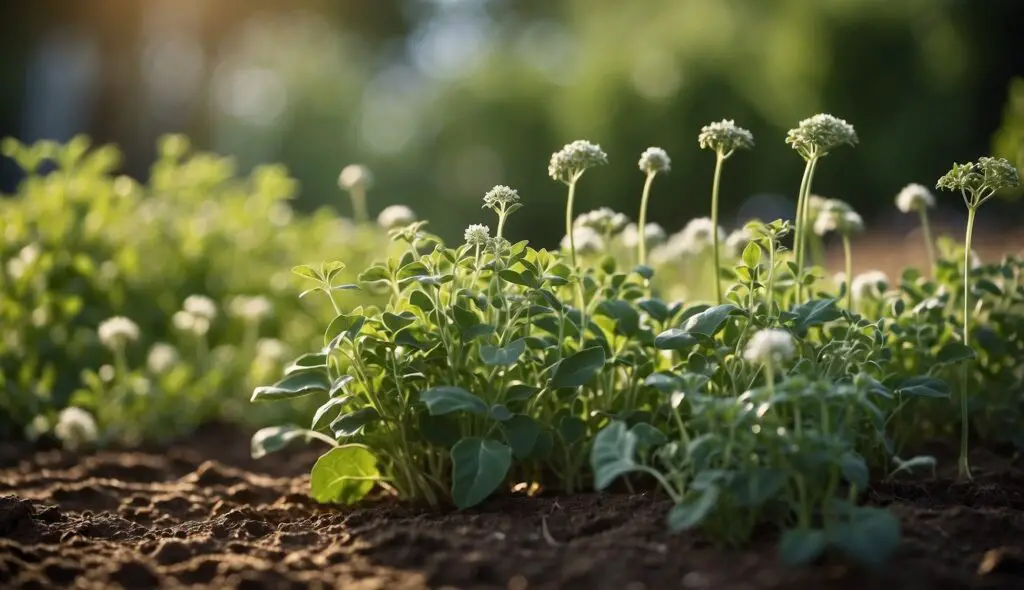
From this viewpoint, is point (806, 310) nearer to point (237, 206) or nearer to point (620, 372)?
point (620, 372)

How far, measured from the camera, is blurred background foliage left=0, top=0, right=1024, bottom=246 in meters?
6.61

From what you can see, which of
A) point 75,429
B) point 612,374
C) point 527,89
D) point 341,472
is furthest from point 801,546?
point 527,89

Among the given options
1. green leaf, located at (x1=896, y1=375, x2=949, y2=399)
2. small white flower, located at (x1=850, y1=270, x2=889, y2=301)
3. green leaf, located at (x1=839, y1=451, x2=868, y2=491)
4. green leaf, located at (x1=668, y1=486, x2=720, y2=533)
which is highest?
small white flower, located at (x1=850, y1=270, x2=889, y2=301)

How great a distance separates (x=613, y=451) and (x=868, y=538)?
1.33 ft

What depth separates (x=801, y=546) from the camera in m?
1.50

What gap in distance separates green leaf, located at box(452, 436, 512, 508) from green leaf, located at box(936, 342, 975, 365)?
1.00 metres

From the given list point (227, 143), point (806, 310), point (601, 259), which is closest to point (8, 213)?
point (601, 259)

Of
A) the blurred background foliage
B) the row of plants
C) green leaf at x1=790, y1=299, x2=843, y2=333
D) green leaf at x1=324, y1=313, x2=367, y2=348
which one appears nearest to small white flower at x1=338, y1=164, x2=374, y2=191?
the row of plants

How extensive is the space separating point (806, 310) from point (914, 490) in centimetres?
49

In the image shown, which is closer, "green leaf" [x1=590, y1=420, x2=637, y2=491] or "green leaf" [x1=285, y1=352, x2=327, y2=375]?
"green leaf" [x1=590, y1=420, x2=637, y2=491]

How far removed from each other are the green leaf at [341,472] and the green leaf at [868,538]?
102 centimetres

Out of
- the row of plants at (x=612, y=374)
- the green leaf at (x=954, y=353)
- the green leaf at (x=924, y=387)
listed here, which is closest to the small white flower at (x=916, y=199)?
the row of plants at (x=612, y=374)

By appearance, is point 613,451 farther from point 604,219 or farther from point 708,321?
point 604,219

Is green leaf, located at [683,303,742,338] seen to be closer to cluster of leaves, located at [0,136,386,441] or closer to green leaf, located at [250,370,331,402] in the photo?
green leaf, located at [250,370,331,402]
